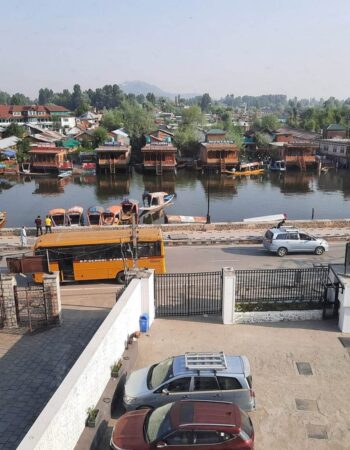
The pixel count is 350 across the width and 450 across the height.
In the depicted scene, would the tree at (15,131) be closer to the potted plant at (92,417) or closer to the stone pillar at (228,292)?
the stone pillar at (228,292)

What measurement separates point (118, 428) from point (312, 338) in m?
6.79

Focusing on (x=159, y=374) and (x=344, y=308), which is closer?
(x=159, y=374)

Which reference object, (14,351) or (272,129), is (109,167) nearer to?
(272,129)

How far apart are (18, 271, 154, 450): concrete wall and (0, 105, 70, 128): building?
105 meters

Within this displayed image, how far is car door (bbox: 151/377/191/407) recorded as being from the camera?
8844mm

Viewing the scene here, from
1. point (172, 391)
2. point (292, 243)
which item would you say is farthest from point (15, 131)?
point (172, 391)

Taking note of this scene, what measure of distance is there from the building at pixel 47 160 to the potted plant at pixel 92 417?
60.0 meters

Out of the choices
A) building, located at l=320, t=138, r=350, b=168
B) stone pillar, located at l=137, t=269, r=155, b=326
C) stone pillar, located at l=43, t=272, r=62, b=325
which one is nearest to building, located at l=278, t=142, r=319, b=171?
building, located at l=320, t=138, r=350, b=168

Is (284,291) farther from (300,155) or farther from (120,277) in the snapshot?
(300,155)

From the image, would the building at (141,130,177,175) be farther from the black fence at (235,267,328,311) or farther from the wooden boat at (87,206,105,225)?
the black fence at (235,267,328,311)

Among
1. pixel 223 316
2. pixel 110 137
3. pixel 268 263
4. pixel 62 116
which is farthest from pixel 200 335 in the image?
pixel 62 116

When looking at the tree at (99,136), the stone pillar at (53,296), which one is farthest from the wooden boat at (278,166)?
the stone pillar at (53,296)

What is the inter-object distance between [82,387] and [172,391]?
6.72 feet

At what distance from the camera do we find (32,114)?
113 meters
